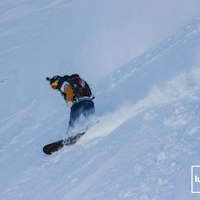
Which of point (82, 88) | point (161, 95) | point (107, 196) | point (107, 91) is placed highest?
point (107, 91)

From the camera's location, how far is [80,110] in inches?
413

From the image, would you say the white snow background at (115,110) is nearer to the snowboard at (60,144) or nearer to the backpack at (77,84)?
the snowboard at (60,144)

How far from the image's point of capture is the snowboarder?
997cm

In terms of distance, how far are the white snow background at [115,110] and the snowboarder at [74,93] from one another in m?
0.50

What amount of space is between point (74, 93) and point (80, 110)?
503mm

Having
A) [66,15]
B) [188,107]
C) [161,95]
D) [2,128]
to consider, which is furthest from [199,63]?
[66,15]

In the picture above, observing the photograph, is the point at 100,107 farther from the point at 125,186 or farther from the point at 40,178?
the point at 125,186

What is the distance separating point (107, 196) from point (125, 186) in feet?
1.06

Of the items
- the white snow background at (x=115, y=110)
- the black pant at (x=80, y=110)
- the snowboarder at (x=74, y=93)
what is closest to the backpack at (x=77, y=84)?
the snowboarder at (x=74, y=93)

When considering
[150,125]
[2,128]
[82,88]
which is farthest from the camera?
[2,128]

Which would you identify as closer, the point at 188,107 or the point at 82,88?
the point at 188,107

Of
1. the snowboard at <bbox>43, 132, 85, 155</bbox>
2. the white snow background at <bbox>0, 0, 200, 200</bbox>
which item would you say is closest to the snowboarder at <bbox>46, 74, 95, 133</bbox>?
the snowboard at <bbox>43, 132, 85, 155</bbox>

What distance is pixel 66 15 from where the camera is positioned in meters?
31.3

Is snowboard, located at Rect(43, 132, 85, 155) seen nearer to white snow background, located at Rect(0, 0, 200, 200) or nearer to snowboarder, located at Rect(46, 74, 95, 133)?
white snow background, located at Rect(0, 0, 200, 200)
